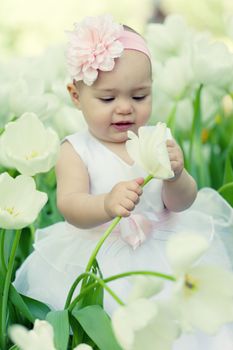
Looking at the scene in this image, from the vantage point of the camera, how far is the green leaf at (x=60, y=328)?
1101 mm

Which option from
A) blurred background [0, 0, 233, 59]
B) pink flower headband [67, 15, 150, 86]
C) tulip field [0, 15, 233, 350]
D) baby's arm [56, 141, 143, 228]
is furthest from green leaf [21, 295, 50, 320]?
blurred background [0, 0, 233, 59]

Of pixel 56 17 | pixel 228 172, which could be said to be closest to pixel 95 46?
pixel 228 172

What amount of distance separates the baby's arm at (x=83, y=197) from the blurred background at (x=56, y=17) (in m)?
4.01

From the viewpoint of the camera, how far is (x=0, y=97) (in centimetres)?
168

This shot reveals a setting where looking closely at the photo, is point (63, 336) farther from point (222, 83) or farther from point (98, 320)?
point (222, 83)

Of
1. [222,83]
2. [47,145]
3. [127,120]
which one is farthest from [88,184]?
[222,83]

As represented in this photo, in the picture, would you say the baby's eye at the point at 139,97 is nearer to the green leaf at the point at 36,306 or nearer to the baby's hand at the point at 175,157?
the baby's hand at the point at 175,157

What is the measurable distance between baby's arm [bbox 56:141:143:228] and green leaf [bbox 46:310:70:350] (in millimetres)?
158

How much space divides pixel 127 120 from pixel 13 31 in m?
4.58

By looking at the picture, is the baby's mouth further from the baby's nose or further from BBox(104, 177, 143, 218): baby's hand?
BBox(104, 177, 143, 218): baby's hand

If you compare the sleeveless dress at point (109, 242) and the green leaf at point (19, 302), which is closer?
the green leaf at point (19, 302)

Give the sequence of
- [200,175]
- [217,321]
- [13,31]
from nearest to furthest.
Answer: [217,321] < [200,175] < [13,31]

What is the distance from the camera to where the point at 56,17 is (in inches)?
234

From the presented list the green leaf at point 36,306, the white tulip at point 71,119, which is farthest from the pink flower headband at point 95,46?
the white tulip at point 71,119
